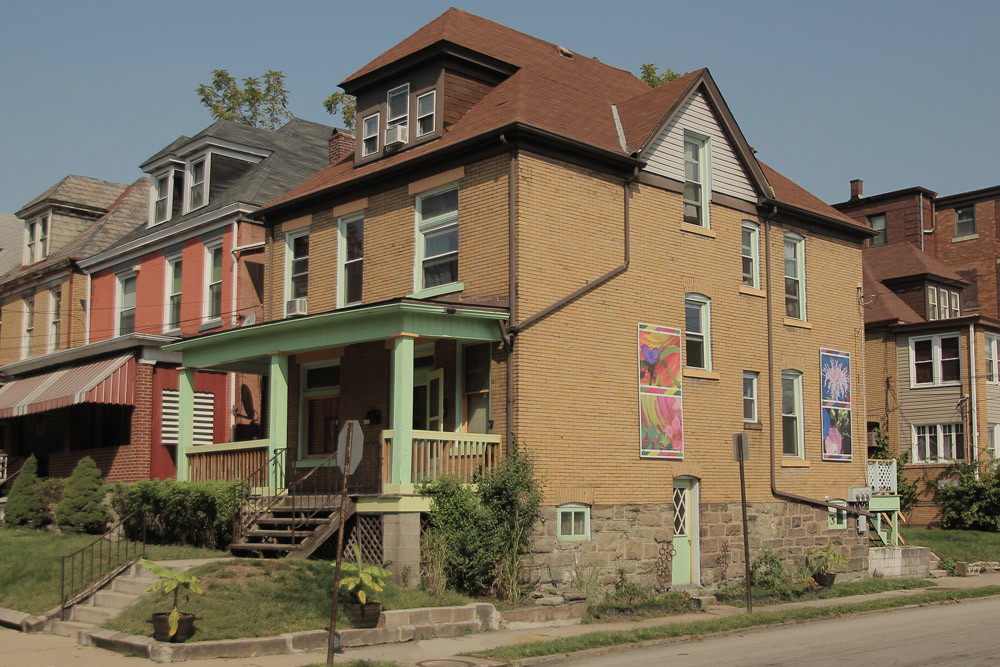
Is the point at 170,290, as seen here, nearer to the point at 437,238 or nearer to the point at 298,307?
the point at 298,307

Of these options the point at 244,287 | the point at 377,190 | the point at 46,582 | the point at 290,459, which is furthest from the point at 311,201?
the point at 46,582

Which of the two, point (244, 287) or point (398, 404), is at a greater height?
point (244, 287)

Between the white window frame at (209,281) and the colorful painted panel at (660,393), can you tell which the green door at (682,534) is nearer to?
the colorful painted panel at (660,393)

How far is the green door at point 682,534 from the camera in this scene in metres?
20.5

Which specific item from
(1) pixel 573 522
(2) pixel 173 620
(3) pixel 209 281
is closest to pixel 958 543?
(1) pixel 573 522

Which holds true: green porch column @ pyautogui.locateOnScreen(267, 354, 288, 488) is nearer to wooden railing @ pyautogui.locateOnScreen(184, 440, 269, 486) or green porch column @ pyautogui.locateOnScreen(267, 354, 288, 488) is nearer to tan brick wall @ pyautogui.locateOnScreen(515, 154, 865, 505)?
wooden railing @ pyautogui.locateOnScreen(184, 440, 269, 486)

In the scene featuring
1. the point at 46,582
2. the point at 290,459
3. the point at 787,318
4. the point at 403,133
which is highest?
the point at 403,133

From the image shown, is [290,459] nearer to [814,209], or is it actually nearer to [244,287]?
[244,287]

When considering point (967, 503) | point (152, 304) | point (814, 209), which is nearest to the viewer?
point (814, 209)

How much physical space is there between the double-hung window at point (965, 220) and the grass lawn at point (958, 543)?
17911 millimetres

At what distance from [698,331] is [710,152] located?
3980 mm

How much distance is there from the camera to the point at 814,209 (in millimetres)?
25062

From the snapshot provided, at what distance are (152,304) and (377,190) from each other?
10781mm

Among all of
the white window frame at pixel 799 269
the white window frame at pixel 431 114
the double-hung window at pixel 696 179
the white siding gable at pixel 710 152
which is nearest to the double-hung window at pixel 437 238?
the white window frame at pixel 431 114
